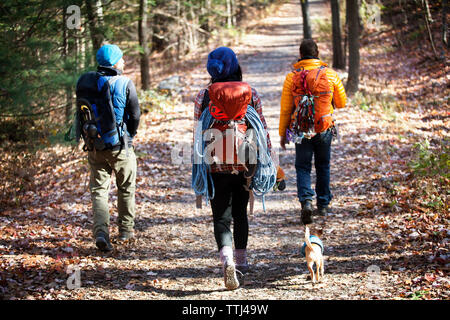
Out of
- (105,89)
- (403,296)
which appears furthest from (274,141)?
(403,296)

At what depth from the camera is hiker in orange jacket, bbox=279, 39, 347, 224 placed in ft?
19.9

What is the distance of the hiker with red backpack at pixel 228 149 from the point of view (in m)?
4.41

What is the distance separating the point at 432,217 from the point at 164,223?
387cm

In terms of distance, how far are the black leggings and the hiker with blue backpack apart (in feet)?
5.23

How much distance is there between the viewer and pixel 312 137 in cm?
633

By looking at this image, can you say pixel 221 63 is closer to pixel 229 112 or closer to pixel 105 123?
pixel 229 112

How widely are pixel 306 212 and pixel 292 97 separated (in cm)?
161

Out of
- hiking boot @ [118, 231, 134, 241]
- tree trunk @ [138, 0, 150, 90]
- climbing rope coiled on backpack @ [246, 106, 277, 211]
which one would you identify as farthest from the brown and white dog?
tree trunk @ [138, 0, 150, 90]

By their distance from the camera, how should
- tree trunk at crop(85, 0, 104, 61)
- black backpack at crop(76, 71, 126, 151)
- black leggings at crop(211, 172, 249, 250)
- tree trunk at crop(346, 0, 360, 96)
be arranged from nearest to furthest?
1. black leggings at crop(211, 172, 249, 250)
2. black backpack at crop(76, 71, 126, 151)
3. tree trunk at crop(85, 0, 104, 61)
4. tree trunk at crop(346, 0, 360, 96)

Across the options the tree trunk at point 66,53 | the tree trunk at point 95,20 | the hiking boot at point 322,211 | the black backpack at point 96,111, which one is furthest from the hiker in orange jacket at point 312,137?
the tree trunk at point 95,20

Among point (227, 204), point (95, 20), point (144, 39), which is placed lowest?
point (227, 204)

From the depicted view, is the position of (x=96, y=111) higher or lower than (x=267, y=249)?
higher

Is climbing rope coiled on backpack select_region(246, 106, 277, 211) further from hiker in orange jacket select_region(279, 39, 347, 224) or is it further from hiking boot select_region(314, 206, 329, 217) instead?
hiking boot select_region(314, 206, 329, 217)

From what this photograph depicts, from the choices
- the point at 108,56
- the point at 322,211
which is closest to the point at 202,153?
the point at 108,56
